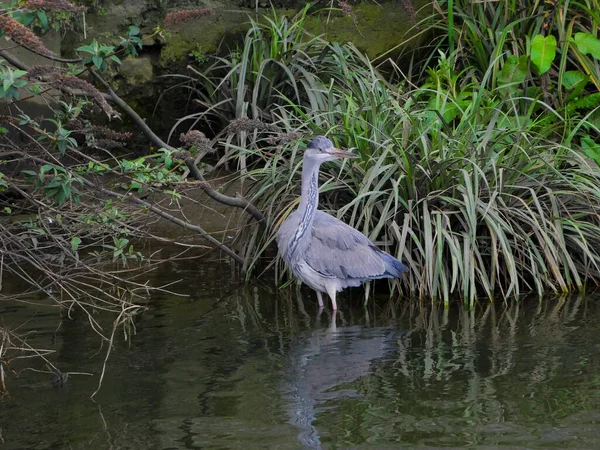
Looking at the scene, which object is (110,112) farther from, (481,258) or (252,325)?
(481,258)

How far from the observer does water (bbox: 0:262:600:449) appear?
4508mm

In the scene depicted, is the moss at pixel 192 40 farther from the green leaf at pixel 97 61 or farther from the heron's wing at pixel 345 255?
the green leaf at pixel 97 61

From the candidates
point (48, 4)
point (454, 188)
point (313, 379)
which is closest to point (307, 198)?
point (454, 188)

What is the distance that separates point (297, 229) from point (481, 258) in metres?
1.46

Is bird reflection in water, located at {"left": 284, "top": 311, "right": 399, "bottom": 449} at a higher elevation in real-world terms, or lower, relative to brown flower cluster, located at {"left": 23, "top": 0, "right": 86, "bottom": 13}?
lower

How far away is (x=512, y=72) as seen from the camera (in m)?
8.50

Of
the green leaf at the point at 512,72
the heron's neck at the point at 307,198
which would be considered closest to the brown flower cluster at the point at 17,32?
the heron's neck at the point at 307,198

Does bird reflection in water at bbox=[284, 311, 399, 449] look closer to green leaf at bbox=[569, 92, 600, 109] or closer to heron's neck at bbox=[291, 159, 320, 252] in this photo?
heron's neck at bbox=[291, 159, 320, 252]

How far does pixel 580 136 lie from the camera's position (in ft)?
28.9

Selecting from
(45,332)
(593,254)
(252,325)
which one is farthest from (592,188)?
(45,332)

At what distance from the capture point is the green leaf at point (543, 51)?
8461 millimetres

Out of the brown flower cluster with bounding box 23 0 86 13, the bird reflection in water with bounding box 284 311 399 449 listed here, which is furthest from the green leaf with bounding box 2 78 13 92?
the bird reflection in water with bounding box 284 311 399 449

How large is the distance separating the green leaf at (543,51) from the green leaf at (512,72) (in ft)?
0.41

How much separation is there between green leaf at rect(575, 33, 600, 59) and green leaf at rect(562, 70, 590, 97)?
250 mm
